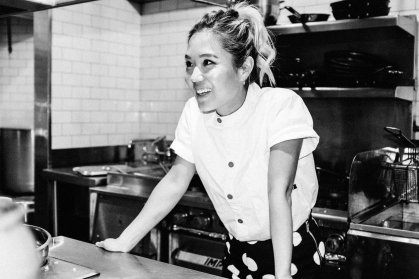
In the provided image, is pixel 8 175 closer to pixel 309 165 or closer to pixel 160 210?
pixel 160 210

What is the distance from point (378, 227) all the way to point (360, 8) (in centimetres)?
143

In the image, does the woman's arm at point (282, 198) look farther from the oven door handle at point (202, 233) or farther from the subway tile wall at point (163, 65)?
the subway tile wall at point (163, 65)

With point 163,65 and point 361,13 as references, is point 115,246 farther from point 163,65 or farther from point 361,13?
point 163,65

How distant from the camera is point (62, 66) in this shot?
4086 mm

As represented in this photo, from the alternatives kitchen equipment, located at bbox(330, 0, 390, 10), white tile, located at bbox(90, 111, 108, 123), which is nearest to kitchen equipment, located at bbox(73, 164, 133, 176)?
white tile, located at bbox(90, 111, 108, 123)

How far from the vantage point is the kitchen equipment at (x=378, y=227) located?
2.18 m

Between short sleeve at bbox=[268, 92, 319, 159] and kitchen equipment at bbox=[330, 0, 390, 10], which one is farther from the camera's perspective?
kitchen equipment at bbox=[330, 0, 390, 10]

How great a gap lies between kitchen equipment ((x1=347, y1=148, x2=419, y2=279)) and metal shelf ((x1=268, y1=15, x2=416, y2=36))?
792mm

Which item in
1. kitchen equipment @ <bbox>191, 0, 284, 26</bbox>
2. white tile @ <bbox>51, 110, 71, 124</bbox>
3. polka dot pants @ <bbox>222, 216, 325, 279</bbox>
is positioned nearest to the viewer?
polka dot pants @ <bbox>222, 216, 325, 279</bbox>

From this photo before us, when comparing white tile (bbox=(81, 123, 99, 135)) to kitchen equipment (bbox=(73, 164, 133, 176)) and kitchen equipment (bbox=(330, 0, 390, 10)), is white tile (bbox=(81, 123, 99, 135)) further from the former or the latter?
kitchen equipment (bbox=(330, 0, 390, 10))

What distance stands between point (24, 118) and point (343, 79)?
3.05 metres

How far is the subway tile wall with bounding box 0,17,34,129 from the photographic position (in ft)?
14.9

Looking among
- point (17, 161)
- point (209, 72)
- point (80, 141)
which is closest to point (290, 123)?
point (209, 72)

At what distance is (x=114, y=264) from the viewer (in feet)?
4.71
